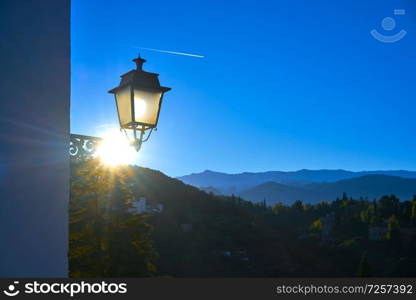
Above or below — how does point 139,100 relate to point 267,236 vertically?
above

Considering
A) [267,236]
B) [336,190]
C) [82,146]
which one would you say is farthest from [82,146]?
[336,190]

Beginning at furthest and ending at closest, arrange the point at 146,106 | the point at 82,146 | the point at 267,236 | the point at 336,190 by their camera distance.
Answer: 1. the point at 336,190
2. the point at 267,236
3. the point at 146,106
4. the point at 82,146

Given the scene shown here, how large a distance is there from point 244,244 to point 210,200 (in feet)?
33.2

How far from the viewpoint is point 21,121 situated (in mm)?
2037

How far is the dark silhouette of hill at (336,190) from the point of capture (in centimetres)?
13962

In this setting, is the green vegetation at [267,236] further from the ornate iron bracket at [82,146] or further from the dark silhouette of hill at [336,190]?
the dark silhouette of hill at [336,190]

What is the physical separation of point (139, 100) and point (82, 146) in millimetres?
422

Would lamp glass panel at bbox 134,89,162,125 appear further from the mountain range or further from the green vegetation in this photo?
the mountain range

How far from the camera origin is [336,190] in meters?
146

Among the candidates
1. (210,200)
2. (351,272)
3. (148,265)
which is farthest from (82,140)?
(210,200)

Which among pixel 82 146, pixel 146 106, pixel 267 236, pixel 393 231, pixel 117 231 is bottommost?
pixel 267 236

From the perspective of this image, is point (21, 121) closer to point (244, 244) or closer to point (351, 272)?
point (351, 272)

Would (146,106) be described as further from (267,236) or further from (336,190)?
(336,190)

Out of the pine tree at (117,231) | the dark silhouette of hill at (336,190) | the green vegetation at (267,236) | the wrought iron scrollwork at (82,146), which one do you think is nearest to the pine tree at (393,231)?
the green vegetation at (267,236)
